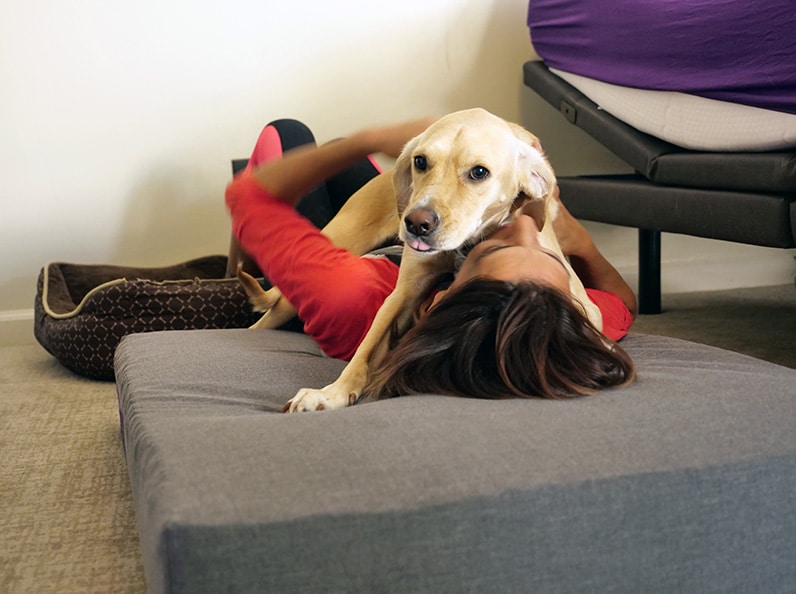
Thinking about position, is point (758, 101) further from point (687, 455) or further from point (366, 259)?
point (687, 455)

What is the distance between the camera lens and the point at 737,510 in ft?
3.07

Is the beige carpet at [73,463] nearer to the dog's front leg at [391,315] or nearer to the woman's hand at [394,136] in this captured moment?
the dog's front leg at [391,315]

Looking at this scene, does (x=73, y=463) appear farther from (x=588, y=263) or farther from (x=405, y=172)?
(x=588, y=263)

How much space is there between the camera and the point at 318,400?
1.26 meters

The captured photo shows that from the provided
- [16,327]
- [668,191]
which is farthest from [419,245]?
[16,327]

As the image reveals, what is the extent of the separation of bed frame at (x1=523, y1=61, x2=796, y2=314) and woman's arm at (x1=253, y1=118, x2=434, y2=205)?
29.9 inches

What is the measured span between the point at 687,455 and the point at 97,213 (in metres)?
2.49

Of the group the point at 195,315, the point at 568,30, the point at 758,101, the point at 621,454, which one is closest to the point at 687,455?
the point at 621,454

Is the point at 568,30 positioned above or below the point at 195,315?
above

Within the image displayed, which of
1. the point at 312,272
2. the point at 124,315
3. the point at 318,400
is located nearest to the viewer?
the point at 318,400

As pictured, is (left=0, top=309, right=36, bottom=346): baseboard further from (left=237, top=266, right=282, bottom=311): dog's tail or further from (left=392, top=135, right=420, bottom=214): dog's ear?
(left=392, top=135, right=420, bottom=214): dog's ear

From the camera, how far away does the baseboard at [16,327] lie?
301cm

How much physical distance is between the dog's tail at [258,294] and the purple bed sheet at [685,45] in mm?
1122

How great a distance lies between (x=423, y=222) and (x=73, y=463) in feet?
2.93
